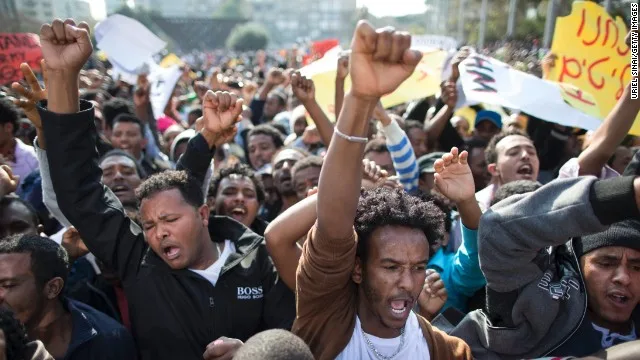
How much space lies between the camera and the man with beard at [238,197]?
3320 mm

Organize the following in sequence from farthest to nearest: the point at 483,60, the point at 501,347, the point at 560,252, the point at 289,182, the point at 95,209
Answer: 1. the point at 483,60
2. the point at 289,182
3. the point at 95,209
4. the point at 560,252
5. the point at 501,347

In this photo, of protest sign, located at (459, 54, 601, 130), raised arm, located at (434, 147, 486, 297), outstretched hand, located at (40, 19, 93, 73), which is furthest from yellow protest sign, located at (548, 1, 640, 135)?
outstretched hand, located at (40, 19, 93, 73)

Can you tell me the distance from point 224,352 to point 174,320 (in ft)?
1.81

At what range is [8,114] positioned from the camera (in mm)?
4293

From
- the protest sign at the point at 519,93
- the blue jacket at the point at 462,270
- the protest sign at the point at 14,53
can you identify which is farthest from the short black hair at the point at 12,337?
the protest sign at the point at 14,53

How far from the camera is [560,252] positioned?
210cm

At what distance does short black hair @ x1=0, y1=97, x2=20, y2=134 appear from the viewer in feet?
13.9

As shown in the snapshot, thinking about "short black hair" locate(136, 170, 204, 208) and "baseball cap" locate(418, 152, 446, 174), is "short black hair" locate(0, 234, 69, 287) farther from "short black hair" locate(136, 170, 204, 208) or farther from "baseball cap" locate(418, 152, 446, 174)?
"baseball cap" locate(418, 152, 446, 174)

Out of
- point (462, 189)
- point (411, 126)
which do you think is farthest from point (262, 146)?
point (462, 189)

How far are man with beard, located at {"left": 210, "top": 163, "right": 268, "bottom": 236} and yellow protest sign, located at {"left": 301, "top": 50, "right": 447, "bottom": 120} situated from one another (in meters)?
1.90

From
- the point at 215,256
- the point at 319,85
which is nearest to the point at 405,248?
the point at 215,256

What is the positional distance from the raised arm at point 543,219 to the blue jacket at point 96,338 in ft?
4.51

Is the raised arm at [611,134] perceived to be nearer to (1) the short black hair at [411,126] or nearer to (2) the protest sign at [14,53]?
(1) the short black hair at [411,126]

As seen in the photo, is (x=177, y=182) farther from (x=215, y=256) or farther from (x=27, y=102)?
(x=27, y=102)
